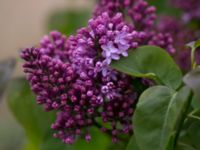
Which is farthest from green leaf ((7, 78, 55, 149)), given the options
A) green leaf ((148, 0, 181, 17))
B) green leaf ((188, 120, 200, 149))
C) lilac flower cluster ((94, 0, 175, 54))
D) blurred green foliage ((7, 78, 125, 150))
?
green leaf ((148, 0, 181, 17))

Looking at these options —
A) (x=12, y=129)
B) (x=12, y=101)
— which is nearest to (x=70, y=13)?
(x=12, y=129)

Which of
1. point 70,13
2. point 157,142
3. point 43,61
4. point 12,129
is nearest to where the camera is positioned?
point 157,142

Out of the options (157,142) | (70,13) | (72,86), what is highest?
(70,13)

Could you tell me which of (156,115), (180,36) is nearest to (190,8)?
(180,36)

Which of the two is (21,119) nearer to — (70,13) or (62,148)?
(62,148)

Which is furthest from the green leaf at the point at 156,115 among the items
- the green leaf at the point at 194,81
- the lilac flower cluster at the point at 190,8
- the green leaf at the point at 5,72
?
the lilac flower cluster at the point at 190,8

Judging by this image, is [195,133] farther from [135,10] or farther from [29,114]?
[29,114]
